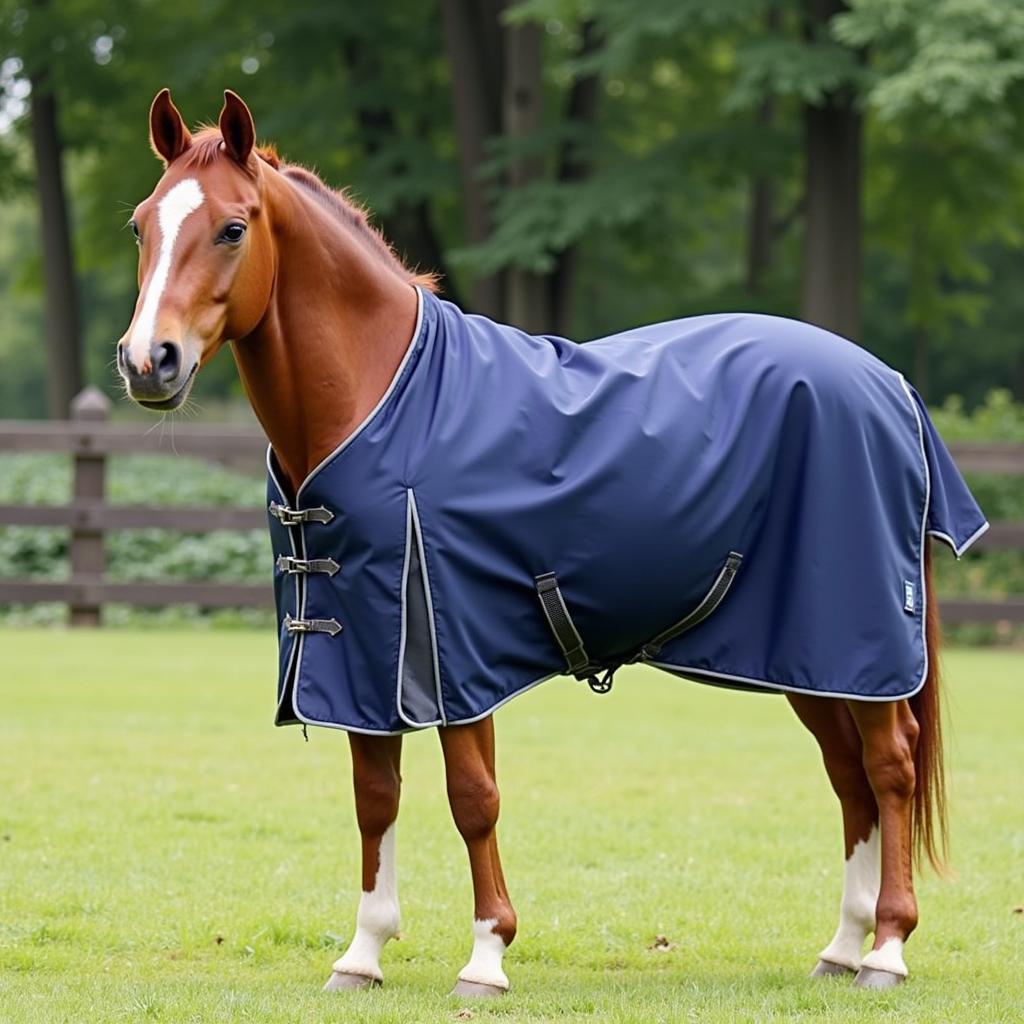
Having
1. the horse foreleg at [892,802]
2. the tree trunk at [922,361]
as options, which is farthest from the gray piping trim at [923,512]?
the tree trunk at [922,361]

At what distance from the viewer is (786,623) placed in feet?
15.5

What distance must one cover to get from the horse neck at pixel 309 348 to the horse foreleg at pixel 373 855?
777 mm

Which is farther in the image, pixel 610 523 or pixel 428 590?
pixel 610 523

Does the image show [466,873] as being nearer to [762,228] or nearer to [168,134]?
[168,134]

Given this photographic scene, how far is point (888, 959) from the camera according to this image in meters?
4.65

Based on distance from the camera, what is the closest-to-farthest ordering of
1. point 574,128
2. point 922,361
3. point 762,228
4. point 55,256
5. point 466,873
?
point 466,873 < point 574,128 < point 55,256 < point 922,361 < point 762,228

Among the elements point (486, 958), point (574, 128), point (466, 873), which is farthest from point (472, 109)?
point (486, 958)

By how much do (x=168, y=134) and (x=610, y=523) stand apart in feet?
5.09

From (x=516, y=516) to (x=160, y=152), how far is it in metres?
1.32

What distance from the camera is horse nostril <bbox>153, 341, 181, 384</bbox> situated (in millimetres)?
3891

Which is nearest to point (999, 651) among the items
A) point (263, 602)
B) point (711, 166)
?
point (263, 602)

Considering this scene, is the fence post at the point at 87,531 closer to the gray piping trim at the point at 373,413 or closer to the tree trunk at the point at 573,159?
the tree trunk at the point at 573,159

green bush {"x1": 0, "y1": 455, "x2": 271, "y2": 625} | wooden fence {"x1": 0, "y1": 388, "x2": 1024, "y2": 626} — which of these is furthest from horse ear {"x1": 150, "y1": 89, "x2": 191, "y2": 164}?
green bush {"x1": 0, "y1": 455, "x2": 271, "y2": 625}

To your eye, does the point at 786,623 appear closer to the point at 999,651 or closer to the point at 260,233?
the point at 260,233
